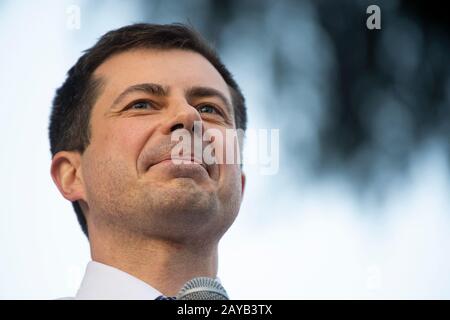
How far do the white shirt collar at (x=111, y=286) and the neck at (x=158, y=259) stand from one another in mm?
32

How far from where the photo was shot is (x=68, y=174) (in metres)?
2.43

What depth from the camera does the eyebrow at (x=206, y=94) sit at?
7.86 feet

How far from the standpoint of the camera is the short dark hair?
250 cm

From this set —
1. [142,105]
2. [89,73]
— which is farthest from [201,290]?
[89,73]

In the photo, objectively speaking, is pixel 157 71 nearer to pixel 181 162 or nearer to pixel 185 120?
pixel 185 120

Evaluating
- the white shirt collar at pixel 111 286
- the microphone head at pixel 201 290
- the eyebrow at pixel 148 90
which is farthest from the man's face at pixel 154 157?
the microphone head at pixel 201 290

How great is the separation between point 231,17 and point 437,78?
115 cm

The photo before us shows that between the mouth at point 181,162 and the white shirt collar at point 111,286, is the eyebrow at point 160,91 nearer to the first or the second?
the mouth at point 181,162

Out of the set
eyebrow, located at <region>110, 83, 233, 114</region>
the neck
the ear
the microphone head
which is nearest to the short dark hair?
the ear

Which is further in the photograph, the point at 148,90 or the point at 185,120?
the point at 148,90

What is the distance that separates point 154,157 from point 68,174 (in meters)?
0.39

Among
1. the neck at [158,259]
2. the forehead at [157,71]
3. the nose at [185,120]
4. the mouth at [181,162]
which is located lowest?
the neck at [158,259]

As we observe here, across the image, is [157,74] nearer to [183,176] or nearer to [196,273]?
[183,176]

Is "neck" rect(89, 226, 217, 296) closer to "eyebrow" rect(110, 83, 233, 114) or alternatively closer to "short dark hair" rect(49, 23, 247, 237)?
"short dark hair" rect(49, 23, 247, 237)
